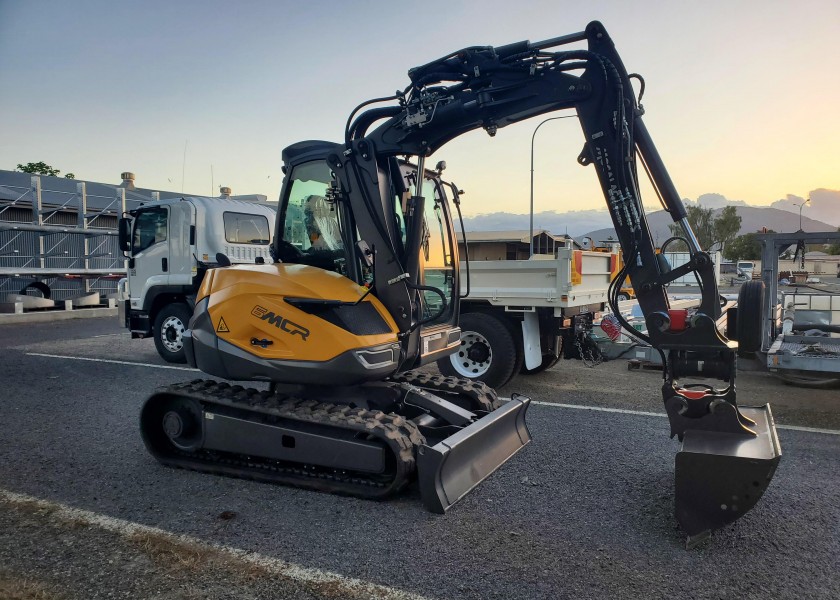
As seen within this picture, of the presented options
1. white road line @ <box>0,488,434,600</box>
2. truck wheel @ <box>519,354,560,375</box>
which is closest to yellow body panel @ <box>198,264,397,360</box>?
white road line @ <box>0,488,434,600</box>

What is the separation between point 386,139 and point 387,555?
2.99 m

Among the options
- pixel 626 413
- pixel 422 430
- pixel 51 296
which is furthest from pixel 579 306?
pixel 51 296

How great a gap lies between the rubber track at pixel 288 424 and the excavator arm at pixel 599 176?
77cm

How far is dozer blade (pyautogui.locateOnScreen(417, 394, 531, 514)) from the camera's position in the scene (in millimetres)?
4094

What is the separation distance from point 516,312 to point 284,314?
158 inches

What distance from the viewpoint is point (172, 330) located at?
10.3 m

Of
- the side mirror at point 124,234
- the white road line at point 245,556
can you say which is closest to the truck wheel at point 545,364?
the white road line at point 245,556

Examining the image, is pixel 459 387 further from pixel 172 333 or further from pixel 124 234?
pixel 124 234

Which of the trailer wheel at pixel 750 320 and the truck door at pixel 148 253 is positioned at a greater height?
the truck door at pixel 148 253

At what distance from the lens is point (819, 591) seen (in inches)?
126

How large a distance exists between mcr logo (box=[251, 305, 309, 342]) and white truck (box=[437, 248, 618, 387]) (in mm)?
3758

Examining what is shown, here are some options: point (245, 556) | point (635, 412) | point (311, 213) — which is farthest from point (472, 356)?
point (245, 556)

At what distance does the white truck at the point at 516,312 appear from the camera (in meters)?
7.89

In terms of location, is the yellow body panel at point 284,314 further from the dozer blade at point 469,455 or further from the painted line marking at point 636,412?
the painted line marking at point 636,412
